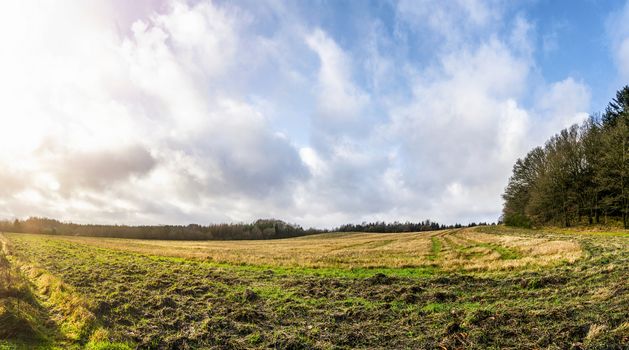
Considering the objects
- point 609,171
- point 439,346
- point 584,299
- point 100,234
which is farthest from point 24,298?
point 100,234

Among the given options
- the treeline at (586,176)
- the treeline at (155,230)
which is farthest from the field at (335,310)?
the treeline at (155,230)

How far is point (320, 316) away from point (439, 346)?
16.6 feet

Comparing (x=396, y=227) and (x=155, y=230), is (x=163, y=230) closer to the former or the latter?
(x=155, y=230)

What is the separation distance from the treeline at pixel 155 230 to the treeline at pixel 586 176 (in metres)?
89.3

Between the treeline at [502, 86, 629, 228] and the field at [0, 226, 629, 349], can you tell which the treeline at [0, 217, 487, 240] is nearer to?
the treeline at [502, 86, 629, 228]

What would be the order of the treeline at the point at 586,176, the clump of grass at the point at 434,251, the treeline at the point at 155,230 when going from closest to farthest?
1. the clump of grass at the point at 434,251
2. the treeline at the point at 586,176
3. the treeline at the point at 155,230

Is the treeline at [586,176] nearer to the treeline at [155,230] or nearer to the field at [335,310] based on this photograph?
the field at [335,310]

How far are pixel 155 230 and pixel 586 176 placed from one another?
132m

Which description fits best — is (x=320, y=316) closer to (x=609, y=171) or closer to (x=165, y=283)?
(x=165, y=283)

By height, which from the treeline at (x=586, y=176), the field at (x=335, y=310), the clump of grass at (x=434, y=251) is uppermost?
the treeline at (x=586, y=176)

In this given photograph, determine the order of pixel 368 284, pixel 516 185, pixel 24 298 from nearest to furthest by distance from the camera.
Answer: pixel 24 298 < pixel 368 284 < pixel 516 185

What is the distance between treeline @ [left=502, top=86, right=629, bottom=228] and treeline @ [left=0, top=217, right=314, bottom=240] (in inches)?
3514

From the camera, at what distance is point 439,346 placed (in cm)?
993

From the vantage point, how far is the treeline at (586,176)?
53375 mm
